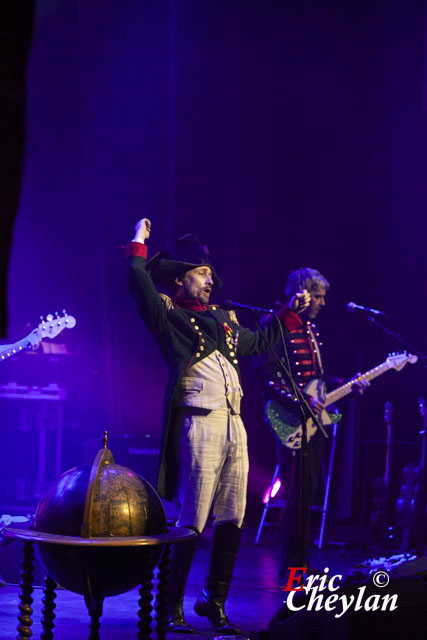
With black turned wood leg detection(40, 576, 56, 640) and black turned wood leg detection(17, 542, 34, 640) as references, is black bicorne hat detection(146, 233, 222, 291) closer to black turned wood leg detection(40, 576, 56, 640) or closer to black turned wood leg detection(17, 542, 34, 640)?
black turned wood leg detection(40, 576, 56, 640)

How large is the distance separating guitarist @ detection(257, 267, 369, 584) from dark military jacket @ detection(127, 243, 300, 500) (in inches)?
58.6

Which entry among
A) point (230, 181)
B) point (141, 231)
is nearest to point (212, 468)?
point (141, 231)

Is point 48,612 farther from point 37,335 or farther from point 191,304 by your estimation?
point 37,335

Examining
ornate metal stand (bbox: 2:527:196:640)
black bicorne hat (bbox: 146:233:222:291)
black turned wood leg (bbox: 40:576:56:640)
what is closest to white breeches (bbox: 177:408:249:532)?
black bicorne hat (bbox: 146:233:222:291)

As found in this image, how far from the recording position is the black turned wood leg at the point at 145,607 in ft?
9.13

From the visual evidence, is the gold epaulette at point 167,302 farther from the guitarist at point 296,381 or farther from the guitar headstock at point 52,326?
the guitar headstock at point 52,326

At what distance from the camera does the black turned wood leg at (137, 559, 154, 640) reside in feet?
9.13

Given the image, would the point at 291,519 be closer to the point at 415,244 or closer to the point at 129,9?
the point at 415,244

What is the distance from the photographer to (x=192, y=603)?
4.86m

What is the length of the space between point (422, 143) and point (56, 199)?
410cm

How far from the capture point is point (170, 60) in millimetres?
8617

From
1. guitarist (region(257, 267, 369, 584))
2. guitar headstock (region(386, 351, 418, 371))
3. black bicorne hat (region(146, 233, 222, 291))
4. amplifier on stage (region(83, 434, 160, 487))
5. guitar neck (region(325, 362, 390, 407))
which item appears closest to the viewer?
black bicorne hat (region(146, 233, 222, 291))

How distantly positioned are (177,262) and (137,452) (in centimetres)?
359

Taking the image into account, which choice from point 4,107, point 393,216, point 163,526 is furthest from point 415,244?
point 4,107
